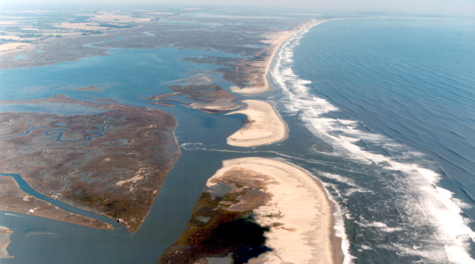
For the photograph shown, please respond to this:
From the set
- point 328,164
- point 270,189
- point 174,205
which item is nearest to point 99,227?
point 174,205

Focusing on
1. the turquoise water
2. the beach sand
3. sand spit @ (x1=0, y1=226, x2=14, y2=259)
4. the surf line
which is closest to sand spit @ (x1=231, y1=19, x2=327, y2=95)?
the beach sand

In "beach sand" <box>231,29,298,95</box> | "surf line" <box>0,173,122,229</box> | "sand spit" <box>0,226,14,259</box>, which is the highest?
"beach sand" <box>231,29,298,95</box>

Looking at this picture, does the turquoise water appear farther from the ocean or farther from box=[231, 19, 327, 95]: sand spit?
box=[231, 19, 327, 95]: sand spit

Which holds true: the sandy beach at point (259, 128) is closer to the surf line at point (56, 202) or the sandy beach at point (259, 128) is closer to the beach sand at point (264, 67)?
the beach sand at point (264, 67)

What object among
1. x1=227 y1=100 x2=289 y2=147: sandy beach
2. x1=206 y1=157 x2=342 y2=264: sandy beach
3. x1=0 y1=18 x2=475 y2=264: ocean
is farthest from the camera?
x1=227 y1=100 x2=289 y2=147: sandy beach

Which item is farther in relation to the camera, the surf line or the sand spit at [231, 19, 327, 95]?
the sand spit at [231, 19, 327, 95]

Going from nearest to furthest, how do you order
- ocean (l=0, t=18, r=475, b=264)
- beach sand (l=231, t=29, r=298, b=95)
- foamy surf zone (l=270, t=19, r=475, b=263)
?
foamy surf zone (l=270, t=19, r=475, b=263)
ocean (l=0, t=18, r=475, b=264)
beach sand (l=231, t=29, r=298, b=95)

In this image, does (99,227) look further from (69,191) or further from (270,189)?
(270,189)

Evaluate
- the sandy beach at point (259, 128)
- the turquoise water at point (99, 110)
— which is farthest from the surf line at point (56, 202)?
the sandy beach at point (259, 128)
